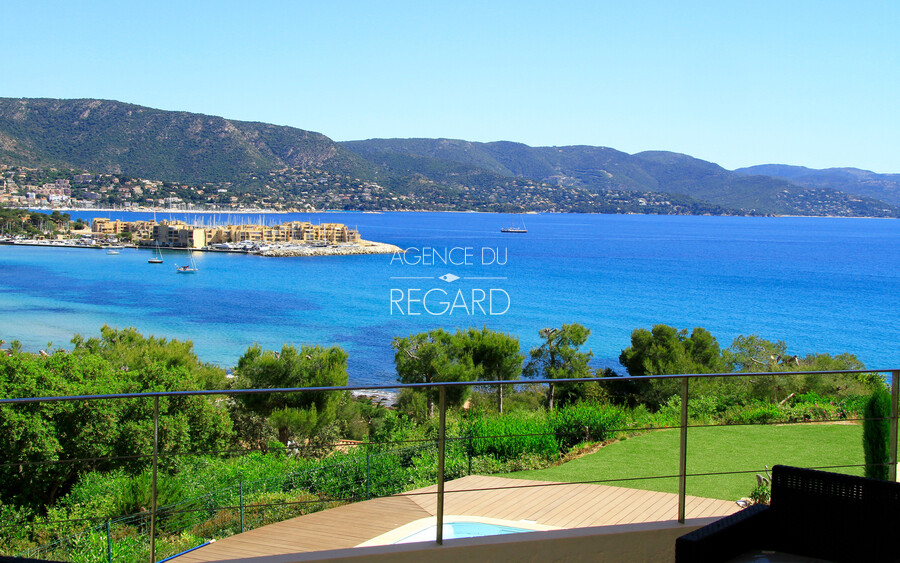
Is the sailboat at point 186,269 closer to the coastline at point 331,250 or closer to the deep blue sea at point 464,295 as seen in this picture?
the deep blue sea at point 464,295

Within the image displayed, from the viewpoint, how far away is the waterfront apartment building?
8450cm

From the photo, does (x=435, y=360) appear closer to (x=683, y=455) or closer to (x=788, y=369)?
(x=788, y=369)

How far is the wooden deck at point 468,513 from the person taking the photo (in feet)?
11.0

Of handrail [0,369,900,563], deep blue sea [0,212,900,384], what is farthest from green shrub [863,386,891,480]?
deep blue sea [0,212,900,384]

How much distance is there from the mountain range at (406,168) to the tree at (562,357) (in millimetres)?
85887

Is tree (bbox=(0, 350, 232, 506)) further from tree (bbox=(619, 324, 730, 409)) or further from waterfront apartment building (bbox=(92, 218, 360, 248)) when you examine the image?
waterfront apartment building (bbox=(92, 218, 360, 248))

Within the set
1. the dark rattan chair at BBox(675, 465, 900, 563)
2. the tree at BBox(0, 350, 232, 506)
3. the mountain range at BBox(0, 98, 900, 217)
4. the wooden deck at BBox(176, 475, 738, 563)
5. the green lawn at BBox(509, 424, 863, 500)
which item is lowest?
the tree at BBox(0, 350, 232, 506)

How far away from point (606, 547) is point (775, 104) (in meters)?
72.8

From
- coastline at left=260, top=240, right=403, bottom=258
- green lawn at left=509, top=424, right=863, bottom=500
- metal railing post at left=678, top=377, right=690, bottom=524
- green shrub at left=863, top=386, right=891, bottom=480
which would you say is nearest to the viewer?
metal railing post at left=678, top=377, right=690, bottom=524

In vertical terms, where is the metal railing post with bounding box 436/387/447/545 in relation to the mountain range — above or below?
below

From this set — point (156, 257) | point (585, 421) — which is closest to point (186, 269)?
point (156, 257)

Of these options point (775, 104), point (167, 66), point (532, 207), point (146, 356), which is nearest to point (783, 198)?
point (532, 207)

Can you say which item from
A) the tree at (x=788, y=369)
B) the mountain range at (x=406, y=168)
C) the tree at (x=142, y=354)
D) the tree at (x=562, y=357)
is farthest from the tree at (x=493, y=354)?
the mountain range at (x=406, y=168)

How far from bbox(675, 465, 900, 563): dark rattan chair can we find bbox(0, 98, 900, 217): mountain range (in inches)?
4150
